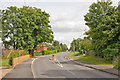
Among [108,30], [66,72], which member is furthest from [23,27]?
[66,72]

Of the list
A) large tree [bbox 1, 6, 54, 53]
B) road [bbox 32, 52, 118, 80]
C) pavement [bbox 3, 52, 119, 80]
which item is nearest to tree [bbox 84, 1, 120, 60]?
road [bbox 32, 52, 118, 80]

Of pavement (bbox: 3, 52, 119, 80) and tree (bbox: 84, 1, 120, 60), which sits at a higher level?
tree (bbox: 84, 1, 120, 60)

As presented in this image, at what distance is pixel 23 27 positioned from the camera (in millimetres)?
48438

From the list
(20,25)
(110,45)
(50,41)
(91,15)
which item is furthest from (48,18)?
(110,45)

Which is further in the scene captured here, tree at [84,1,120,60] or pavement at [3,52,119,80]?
tree at [84,1,120,60]

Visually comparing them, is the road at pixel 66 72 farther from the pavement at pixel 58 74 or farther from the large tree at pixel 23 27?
the large tree at pixel 23 27

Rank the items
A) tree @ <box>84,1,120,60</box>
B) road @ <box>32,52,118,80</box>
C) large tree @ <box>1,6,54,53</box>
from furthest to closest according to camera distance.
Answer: large tree @ <box>1,6,54,53</box> < tree @ <box>84,1,120,60</box> < road @ <box>32,52,118,80</box>

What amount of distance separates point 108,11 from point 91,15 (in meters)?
3.83

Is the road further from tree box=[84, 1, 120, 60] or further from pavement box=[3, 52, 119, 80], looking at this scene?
tree box=[84, 1, 120, 60]

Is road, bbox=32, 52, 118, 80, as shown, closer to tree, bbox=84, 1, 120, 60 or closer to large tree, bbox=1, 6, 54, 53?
tree, bbox=84, 1, 120, 60

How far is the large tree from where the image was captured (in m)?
46.9

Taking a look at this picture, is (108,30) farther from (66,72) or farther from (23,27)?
(23,27)

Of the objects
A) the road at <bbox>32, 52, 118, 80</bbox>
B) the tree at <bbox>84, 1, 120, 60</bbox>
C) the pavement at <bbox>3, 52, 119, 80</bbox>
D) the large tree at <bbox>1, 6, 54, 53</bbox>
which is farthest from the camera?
the large tree at <bbox>1, 6, 54, 53</bbox>

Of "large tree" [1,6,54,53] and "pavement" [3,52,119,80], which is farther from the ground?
"large tree" [1,6,54,53]
